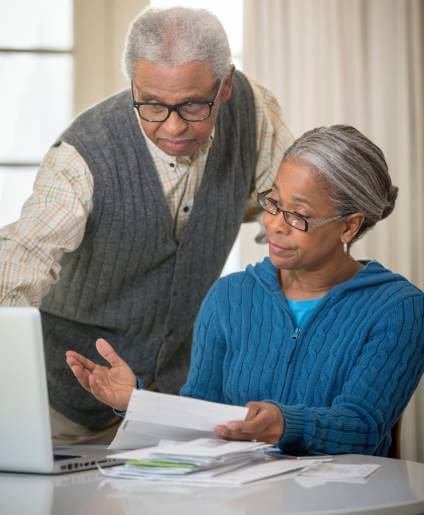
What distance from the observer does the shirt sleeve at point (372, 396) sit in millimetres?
1634

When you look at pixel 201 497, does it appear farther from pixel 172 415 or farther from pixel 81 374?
pixel 81 374

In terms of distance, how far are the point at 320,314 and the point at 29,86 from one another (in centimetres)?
198

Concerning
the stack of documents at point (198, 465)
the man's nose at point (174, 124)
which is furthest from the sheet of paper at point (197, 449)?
the man's nose at point (174, 124)

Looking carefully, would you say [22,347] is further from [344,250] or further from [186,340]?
[186,340]

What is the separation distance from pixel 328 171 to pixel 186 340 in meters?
0.79

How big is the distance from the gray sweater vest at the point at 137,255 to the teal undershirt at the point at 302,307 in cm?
47

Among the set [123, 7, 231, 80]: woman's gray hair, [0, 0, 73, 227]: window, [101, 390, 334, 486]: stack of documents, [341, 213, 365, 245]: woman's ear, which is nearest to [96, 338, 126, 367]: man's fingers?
[101, 390, 334, 486]: stack of documents

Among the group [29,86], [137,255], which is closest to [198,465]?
[137,255]

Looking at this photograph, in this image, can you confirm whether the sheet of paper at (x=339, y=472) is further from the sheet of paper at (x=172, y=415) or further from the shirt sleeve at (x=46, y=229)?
the shirt sleeve at (x=46, y=229)

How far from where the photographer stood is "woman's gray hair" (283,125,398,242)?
1933mm

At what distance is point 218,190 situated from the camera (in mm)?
2426

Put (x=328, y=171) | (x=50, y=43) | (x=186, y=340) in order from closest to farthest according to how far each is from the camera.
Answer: (x=328, y=171) < (x=186, y=340) < (x=50, y=43)

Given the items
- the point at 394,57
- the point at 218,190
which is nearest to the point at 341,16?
the point at 394,57

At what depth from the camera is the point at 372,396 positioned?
1.77 meters
